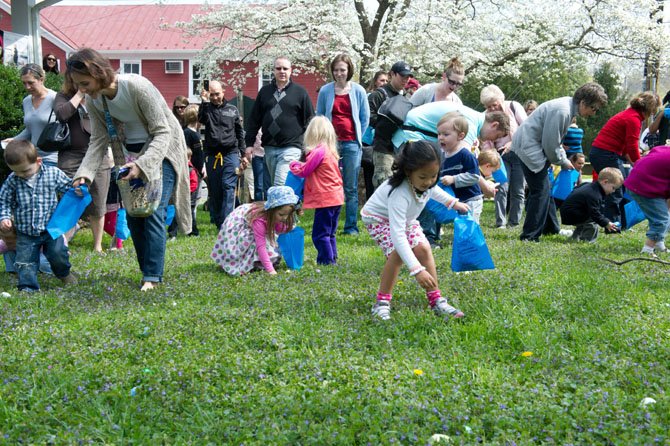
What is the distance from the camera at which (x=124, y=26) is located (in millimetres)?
44250

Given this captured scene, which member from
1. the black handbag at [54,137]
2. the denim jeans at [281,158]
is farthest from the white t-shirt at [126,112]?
the denim jeans at [281,158]

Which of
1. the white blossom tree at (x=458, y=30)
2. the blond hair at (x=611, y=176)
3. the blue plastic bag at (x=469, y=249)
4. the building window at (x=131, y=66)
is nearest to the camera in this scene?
the blue plastic bag at (x=469, y=249)

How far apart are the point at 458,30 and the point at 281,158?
18.0 metres

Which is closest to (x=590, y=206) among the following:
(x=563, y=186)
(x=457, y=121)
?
(x=563, y=186)

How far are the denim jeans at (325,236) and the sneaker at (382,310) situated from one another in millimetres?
2196

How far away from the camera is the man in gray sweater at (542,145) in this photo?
857 centimetres

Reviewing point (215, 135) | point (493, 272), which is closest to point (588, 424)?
point (493, 272)

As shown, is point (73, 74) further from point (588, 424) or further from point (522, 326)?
point (588, 424)

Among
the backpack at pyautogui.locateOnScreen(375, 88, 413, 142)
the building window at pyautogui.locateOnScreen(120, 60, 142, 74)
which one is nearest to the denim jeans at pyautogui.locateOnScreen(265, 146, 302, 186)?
the backpack at pyautogui.locateOnScreen(375, 88, 413, 142)

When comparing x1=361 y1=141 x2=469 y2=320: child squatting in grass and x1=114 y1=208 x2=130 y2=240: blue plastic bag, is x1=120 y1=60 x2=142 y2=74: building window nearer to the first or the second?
x1=114 y1=208 x2=130 y2=240: blue plastic bag

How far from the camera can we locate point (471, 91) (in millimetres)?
44438

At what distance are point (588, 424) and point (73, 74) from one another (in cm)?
439

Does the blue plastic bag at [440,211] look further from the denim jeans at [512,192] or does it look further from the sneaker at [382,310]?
the denim jeans at [512,192]

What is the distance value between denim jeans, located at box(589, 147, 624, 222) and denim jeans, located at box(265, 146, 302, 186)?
13.7 feet
